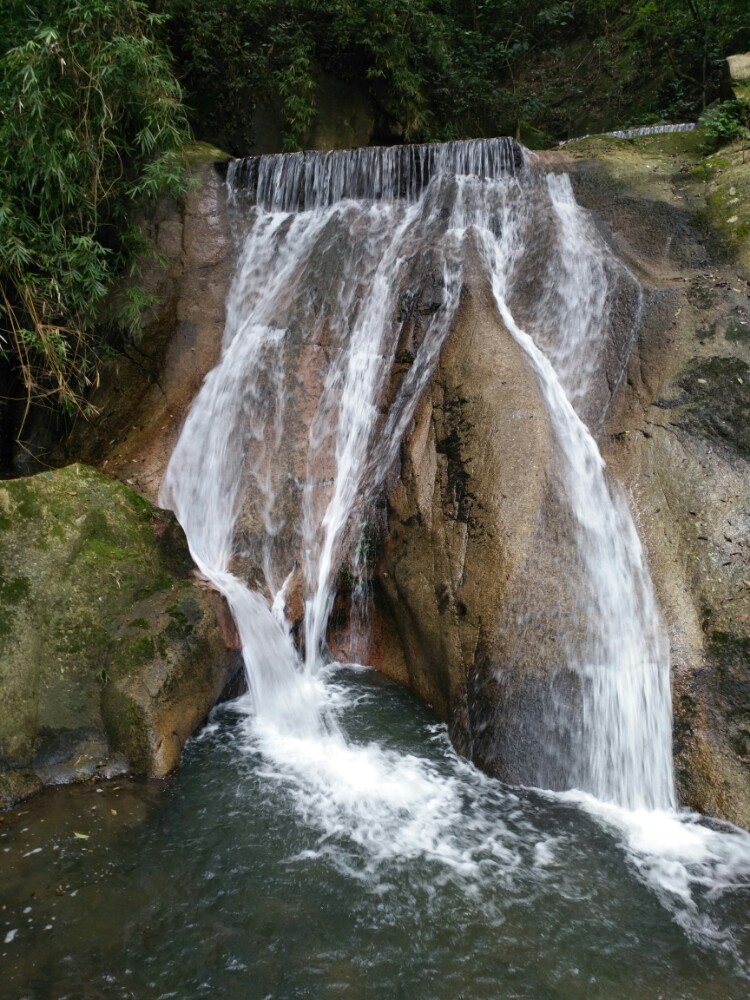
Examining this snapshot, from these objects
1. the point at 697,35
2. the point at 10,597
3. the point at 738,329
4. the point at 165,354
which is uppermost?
the point at 697,35

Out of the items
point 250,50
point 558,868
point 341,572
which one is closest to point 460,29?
point 250,50

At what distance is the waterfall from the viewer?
532 cm

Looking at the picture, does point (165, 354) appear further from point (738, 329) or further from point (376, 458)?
point (738, 329)

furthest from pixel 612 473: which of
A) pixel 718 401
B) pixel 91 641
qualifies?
pixel 91 641

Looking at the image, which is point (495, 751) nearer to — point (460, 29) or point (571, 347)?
point (571, 347)

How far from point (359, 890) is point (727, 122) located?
9.28m

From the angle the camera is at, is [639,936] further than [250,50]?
No

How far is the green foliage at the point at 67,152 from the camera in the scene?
23.1 feet

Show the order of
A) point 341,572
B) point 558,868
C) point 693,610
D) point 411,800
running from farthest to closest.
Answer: point 341,572
point 693,610
point 411,800
point 558,868

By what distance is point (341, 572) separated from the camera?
6.81m

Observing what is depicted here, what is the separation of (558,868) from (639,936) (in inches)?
23.0

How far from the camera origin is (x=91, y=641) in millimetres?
5293

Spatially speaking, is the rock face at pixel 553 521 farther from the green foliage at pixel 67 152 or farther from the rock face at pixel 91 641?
the green foliage at pixel 67 152

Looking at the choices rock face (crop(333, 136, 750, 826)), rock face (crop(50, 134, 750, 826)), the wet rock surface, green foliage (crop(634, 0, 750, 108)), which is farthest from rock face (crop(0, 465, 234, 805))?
green foliage (crop(634, 0, 750, 108))
